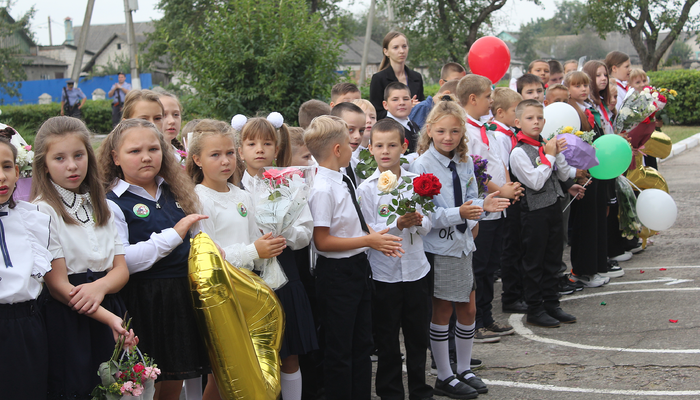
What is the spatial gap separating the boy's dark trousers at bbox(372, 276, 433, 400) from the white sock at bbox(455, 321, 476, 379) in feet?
1.27

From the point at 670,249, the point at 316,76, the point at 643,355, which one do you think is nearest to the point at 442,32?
the point at 316,76

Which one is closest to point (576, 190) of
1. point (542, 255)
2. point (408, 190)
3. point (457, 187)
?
point (542, 255)

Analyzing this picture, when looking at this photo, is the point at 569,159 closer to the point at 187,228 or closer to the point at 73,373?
the point at 187,228

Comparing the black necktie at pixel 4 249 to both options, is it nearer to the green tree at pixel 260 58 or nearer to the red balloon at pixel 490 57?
the red balloon at pixel 490 57

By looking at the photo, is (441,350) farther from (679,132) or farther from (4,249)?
(679,132)

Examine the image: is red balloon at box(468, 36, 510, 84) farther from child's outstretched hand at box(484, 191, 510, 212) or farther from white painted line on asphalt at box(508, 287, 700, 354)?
child's outstretched hand at box(484, 191, 510, 212)

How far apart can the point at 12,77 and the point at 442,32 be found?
71.1ft

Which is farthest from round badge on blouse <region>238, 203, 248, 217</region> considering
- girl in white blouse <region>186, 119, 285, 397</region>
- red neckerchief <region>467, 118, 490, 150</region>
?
red neckerchief <region>467, 118, 490, 150</region>

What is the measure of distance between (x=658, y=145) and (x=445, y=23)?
65.8 ft

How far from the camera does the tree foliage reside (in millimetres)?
26953

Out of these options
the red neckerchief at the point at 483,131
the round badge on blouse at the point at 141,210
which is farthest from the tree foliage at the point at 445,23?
the round badge on blouse at the point at 141,210

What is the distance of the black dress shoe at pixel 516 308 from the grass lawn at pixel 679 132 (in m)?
13.7

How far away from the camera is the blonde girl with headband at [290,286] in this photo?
3600 mm

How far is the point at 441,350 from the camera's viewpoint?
4.27 m
